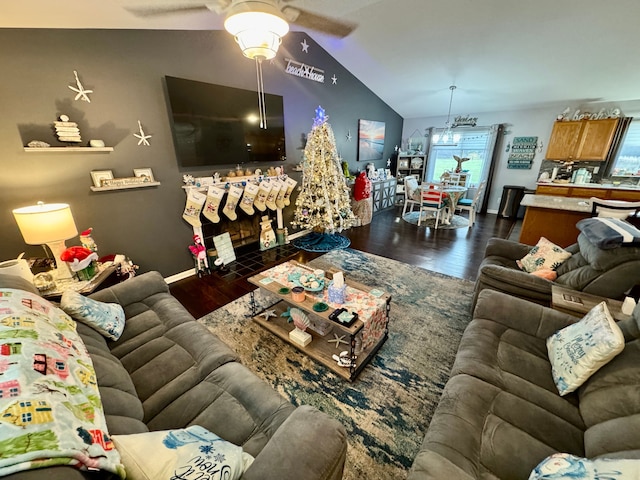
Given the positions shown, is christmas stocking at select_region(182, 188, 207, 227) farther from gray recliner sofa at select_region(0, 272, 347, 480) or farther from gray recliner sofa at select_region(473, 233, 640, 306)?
gray recliner sofa at select_region(473, 233, 640, 306)

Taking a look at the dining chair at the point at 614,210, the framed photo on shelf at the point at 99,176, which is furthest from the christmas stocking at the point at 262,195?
the dining chair at the point at 614,210

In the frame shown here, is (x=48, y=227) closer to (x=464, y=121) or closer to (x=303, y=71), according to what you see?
(x=303, y=71)

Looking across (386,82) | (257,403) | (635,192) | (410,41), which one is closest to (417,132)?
(386,82)

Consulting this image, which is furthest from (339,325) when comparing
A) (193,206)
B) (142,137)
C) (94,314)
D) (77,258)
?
(142,137)

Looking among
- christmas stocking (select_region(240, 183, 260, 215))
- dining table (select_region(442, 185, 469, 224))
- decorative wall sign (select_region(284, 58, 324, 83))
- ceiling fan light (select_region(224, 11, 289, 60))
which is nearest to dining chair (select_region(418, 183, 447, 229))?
dining table (select_region(442, 185, 469, 224))

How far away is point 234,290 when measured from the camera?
2.94 metres

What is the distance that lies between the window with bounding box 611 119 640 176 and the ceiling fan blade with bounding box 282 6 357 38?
6031mm

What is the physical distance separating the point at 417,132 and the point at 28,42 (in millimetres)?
7187

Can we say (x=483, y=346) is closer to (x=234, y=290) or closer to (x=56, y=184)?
(x=234, y=290)

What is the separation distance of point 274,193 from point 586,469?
12.3 ft

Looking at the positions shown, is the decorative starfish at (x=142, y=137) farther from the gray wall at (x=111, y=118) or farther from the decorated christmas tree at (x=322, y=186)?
the decorated christmas tree at (x=322, y=186)

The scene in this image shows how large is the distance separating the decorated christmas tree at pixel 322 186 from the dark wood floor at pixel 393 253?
0.56 meters

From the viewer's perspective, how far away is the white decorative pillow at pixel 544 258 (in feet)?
6.93

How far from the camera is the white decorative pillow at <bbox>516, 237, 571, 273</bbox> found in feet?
6.93
